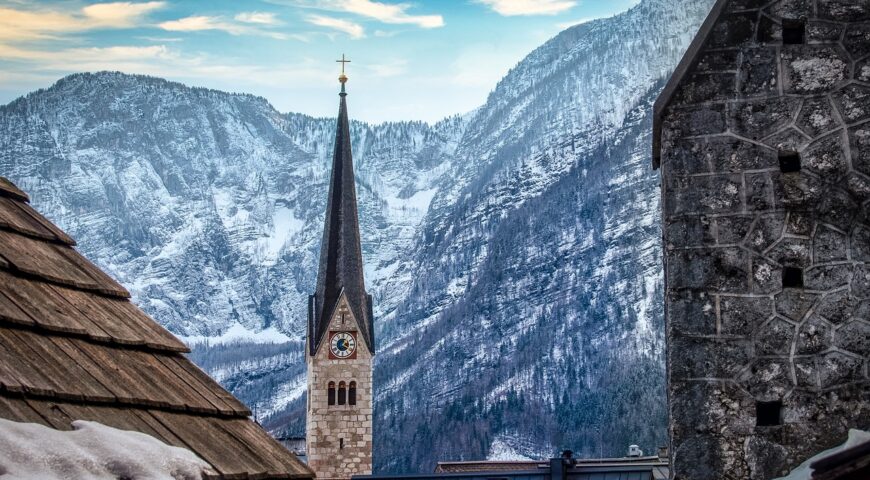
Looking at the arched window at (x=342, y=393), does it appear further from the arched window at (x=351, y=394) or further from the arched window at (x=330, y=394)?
the arched window at (x=330, y=394)

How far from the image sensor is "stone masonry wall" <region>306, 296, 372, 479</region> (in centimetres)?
6662

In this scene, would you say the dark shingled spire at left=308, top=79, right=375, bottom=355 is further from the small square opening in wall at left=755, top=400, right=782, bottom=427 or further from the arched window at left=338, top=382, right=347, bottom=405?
the small square opening in wall at left=755, top=400, right=782, bottom=427

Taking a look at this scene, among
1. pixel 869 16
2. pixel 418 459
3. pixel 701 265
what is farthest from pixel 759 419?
pixel 418 459

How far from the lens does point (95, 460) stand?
459 centimetres

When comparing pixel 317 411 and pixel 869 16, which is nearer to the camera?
pixel 869 16

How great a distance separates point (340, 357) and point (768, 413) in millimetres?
62142

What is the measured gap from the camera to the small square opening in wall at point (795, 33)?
8.11 meters

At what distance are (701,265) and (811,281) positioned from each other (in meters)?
0.57

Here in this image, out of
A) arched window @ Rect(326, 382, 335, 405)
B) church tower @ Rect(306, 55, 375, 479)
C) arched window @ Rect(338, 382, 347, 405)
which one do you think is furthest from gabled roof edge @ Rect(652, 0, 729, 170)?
arched window @ Rect(326, 382, 335, 405)

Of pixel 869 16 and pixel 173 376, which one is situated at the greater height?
pixel 869 16

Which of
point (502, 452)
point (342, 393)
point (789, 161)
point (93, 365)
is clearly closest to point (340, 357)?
point (342, 393)

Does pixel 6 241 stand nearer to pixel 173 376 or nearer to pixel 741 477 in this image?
pixel 173 376

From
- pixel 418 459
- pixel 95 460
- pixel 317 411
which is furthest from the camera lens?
pixel 418 459

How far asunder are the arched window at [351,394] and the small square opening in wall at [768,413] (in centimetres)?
6132
